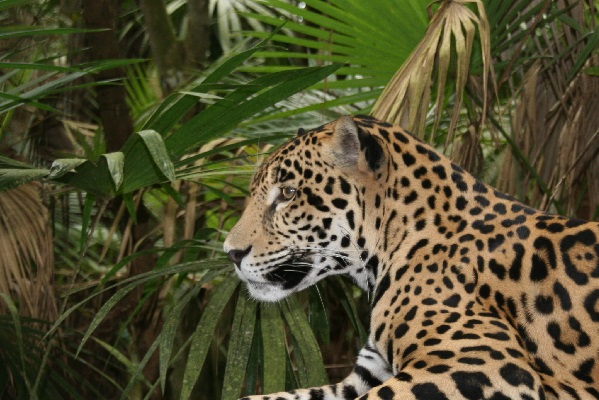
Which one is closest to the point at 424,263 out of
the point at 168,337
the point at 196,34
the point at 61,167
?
the point at 168,337

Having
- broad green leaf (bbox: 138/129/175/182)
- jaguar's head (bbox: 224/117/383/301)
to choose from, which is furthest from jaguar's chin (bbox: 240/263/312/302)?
broad green leaf (bbox: 138/129/175/182)

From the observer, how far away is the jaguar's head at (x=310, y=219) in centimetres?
341

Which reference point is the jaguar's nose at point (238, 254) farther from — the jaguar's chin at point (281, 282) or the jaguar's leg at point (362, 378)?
the jaguar's leg at point (362, 378)

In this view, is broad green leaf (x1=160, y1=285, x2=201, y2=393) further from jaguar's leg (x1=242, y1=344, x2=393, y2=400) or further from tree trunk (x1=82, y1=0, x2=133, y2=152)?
tree trunk (x1=82, y1=0, x2=133, y2=152)

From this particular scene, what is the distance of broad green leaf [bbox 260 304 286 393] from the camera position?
3.41 m

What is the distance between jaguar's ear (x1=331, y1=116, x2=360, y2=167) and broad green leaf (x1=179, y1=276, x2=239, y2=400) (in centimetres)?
65

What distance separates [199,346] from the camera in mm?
3365

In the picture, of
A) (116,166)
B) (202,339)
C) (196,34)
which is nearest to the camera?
(116,166)

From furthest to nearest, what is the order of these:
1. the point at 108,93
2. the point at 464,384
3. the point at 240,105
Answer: the point at 108,93 < the point at 240,105 < the point at 464,384

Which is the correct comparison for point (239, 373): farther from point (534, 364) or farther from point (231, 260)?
point (534, 364)

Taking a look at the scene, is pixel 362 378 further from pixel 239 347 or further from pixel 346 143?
pixel 346 143

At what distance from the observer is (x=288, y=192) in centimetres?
352

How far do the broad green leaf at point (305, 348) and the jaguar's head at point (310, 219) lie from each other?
161mm

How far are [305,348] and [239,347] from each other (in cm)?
24
